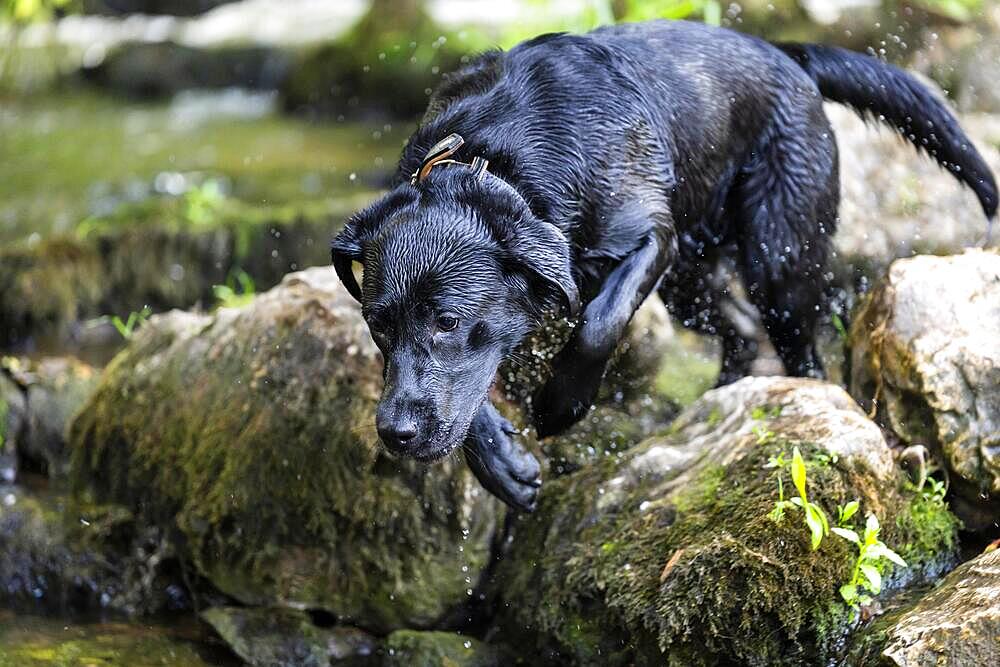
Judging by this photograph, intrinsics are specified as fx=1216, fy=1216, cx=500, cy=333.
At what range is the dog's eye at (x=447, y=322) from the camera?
354 cm

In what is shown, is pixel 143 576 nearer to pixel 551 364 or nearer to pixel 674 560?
pixel 551 364

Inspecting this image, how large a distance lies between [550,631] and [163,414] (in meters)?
1.99

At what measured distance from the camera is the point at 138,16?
15.4 metres

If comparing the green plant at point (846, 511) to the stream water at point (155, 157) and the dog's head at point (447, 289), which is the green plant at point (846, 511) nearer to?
the dog's head at point (447, 289)

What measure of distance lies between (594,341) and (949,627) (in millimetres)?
1329

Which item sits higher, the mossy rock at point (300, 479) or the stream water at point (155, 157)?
the mossy rock at point (300, 479)

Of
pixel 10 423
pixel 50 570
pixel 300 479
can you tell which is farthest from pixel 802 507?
pixel 10 423

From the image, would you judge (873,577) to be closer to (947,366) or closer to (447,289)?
(947,366)

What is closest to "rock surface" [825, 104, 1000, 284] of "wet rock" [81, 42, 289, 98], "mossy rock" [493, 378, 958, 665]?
"mossy rock" [493, 378, 958, 665]

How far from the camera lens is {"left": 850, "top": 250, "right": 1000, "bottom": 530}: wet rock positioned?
3.87 metres

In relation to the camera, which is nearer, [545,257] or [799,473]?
[799,473]

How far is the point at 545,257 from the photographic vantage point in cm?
363

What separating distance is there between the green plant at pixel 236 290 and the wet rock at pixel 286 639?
159cm

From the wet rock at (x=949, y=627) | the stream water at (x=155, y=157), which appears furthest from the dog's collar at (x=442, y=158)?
the stream water at (x=155, y=157)
